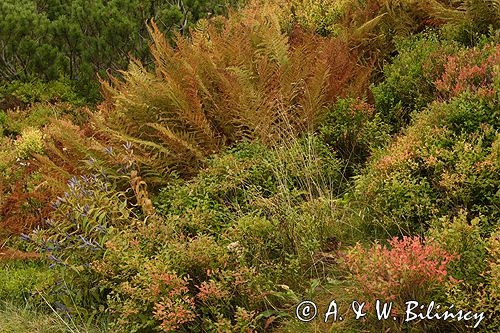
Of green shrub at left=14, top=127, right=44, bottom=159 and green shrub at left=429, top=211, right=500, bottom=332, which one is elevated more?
green shrub at left=14, top=127, right=44, bottom=159

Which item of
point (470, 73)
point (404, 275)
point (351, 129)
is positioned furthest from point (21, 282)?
point (470, 73)

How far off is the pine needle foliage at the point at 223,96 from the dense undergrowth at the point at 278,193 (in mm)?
19

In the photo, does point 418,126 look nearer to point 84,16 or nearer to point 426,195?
point 426,195

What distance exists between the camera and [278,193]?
12.4ft

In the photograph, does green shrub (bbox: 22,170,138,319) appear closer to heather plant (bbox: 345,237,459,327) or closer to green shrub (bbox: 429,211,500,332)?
heather plant (bbox: 345,237,459,327)

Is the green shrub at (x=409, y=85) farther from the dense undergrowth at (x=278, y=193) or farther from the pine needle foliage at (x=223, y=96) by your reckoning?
the pine needle foliage at (x=223, y=96)

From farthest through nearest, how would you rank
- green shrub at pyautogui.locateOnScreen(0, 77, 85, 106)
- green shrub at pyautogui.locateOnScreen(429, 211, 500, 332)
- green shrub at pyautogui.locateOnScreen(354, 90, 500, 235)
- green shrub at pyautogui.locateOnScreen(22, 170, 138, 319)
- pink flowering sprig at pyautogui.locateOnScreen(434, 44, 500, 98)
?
green shrub at pyautogui.locateOnScreen(0, 77, 85, 106)
pink flowering sprig at pyautogui.locateOnScreen(434, 44, 500, 98)
green shrub at pyautogui.locateOnScreen(22, 170, 138, 319)
green shrub at pyautogui.locateOnScreen(354, 90, 500, 235)
green shrub at pyautogui.locateOnScreen(429, 211, 500, 332)

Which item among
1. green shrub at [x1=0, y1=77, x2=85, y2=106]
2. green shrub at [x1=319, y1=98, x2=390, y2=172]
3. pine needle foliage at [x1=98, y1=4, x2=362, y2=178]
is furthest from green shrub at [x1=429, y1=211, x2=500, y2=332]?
green shrub at [x1=0, y1=77, x2=85, y2=106]

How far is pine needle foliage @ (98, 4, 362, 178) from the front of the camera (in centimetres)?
464

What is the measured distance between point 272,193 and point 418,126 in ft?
3.49

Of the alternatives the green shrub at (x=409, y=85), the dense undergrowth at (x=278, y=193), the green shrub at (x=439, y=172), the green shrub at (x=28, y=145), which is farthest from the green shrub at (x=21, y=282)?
the green shrub at (x=28, y=145)

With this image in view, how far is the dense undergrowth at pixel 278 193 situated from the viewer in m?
2.96

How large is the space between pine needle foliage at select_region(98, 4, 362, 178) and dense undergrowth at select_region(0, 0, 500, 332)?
0.02 m

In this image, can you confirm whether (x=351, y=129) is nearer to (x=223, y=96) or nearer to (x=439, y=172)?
(x=223, y=96)
